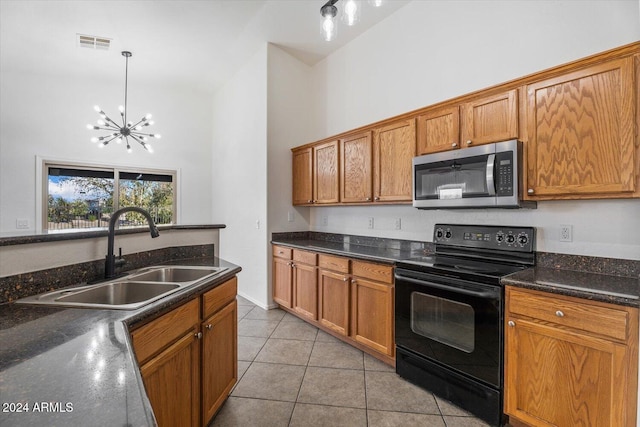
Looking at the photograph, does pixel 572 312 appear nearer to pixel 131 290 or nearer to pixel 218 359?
pixel 218 359

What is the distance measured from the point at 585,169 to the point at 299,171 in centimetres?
291

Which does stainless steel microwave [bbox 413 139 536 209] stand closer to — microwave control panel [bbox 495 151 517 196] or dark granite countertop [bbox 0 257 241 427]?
microwave control panel [bbox 495 151 517 196]

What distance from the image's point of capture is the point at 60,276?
1.44 meters

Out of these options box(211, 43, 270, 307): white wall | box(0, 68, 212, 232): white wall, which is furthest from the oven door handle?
box(0, 68, 212, 232): white wall

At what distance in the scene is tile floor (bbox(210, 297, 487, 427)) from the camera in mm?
1858

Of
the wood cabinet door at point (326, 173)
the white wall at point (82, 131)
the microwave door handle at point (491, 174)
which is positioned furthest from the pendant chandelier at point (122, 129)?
the microwave door handle at point (491, 174)

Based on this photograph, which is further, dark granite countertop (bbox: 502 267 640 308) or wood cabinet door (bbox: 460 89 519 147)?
wood cabinet door (bbox: 460 89 519 147)

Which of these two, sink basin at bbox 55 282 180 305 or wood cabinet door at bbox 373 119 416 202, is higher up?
wood cabinet door at bbox 373 119 416 202

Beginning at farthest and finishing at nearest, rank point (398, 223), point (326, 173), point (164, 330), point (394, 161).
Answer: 1. point (326, 173)
2. point (398, 223)
3. point (394, 161)
4. point (164, 330)

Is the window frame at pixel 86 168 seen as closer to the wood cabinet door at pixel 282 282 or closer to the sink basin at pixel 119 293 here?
the wood cabinet door at pixel 282 282

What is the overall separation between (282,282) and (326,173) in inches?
56.9

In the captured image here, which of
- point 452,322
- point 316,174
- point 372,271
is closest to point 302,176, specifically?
point 316,174

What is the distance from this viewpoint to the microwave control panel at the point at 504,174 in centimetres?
197

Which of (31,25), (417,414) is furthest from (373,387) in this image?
(31,25)
